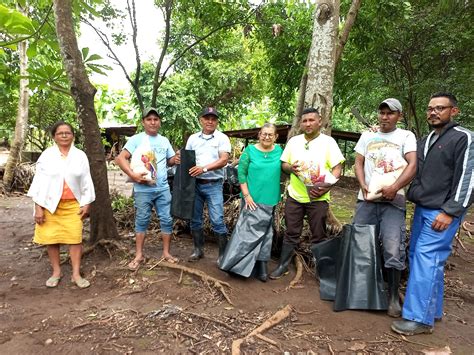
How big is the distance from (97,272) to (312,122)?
2946 millimetres

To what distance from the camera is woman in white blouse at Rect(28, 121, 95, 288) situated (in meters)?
3.47

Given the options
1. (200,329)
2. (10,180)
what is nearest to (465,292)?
(200,329)

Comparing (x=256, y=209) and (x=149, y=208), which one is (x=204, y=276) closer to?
(x=256, y=209)

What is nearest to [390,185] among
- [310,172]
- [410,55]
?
[310,172]

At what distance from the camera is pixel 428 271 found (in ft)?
9.64

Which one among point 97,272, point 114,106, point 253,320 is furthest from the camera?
point 114,106

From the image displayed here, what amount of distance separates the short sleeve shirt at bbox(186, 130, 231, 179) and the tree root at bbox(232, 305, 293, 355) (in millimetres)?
1712

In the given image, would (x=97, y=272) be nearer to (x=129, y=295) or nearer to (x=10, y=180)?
(x=129, y=295)

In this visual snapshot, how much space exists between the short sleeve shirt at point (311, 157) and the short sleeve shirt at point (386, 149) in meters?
0.29

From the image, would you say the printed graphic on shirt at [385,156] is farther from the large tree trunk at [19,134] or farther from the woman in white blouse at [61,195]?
the large tree trunk at [19,134]

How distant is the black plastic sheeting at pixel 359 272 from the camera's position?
3.17m

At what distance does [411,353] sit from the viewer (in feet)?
8.73

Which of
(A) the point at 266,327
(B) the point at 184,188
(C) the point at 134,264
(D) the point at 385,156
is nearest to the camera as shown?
(A) the point at 266,327

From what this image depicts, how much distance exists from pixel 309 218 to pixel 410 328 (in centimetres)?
138
